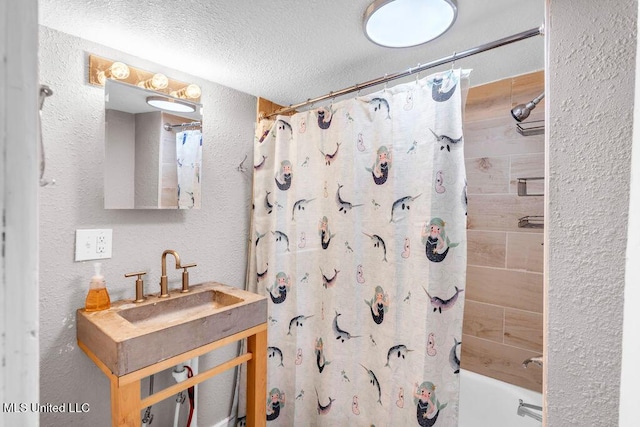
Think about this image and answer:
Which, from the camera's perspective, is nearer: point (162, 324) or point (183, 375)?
point (162, 324)

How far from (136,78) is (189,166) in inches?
18.0

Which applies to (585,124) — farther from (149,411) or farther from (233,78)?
(149,411)

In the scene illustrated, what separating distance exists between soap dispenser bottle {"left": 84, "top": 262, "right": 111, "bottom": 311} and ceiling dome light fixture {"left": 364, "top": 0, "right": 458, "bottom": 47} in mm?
1454

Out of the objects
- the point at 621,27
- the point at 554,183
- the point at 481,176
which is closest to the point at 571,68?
the point at 621,27

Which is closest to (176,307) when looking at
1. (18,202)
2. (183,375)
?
(183,375)

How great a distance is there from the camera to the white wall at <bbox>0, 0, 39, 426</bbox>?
0.28 metres

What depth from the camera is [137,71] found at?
1.38 metres

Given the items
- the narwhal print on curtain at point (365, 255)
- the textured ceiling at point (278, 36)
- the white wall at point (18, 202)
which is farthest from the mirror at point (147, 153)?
the white wall at point (18, 202)

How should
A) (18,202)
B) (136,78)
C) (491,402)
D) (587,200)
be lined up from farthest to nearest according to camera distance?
(491,402) → (136,78) → (587,200) → (18,202)

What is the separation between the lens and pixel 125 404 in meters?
0.99

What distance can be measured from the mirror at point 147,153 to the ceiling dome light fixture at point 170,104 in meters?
0.02

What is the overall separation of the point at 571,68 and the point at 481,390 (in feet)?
5.97

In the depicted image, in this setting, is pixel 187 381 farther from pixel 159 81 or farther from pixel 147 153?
pixel 159 81

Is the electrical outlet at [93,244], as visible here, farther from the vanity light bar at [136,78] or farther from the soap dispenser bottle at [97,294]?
the vanity light bar at [136,78]
